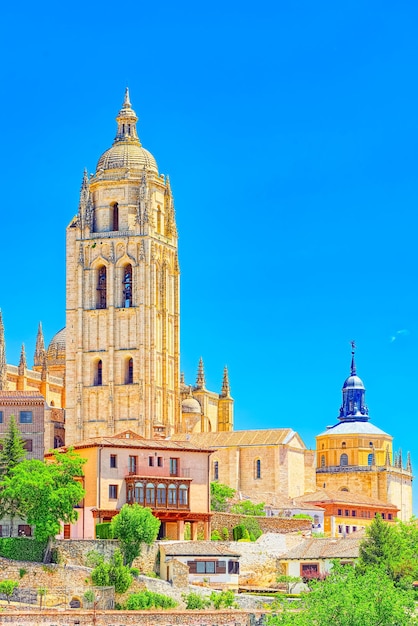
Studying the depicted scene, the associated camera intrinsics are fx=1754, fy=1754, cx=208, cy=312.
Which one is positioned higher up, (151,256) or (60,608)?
(151,256)

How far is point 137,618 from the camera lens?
79750 mm

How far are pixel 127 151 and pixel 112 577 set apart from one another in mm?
57927

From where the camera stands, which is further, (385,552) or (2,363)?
(2,363)

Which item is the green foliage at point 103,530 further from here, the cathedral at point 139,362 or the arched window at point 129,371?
the arched window at point 129,371

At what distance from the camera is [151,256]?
135 m

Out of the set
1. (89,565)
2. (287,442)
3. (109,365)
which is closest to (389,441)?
(287,442)

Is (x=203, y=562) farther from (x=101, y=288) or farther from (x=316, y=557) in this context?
(x=101, y=288)

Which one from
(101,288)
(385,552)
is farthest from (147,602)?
(101,288)

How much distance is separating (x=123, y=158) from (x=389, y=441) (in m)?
31.2

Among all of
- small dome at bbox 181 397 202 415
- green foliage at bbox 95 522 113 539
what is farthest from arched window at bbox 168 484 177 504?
small dome at bbox 181 397 202 415

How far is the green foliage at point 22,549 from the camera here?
87.7 metres

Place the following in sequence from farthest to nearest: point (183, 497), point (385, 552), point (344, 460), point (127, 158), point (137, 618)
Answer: point (344, 460) < point (127, 158) < point (183, 497) < point (385, 552) < point (137, 618)

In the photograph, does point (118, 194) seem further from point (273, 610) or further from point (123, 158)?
point (273, 610)

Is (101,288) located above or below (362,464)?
above
